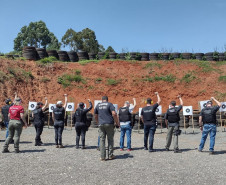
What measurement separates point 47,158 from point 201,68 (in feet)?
98.9

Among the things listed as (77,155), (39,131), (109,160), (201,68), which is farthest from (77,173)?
(201,68)

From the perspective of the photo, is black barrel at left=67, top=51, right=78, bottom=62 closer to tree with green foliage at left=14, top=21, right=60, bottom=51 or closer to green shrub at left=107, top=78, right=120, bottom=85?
green shrub at left=107, top=78, right=120, bottom=85

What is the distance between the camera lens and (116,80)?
3281 centimetres

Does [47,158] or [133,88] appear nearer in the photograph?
[47,158]

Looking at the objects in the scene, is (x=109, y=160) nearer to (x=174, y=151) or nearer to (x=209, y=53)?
(x=174, y=151)

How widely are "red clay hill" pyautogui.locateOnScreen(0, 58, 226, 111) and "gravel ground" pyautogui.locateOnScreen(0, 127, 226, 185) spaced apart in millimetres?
18691

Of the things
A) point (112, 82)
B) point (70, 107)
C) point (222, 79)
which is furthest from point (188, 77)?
point (70, 107)

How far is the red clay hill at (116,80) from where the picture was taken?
95.7 feet

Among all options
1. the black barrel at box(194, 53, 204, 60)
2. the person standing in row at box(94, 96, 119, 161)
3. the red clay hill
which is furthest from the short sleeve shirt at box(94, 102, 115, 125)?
the black barrel at box(194, 53, 204, 60)

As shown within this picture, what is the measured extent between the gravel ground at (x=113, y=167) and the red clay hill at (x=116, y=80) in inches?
736

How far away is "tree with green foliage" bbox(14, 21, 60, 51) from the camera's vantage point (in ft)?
257

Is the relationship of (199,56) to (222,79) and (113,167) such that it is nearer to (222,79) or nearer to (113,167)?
(222,79)

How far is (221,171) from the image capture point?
7383 mm

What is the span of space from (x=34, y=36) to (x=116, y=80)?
178 ft
